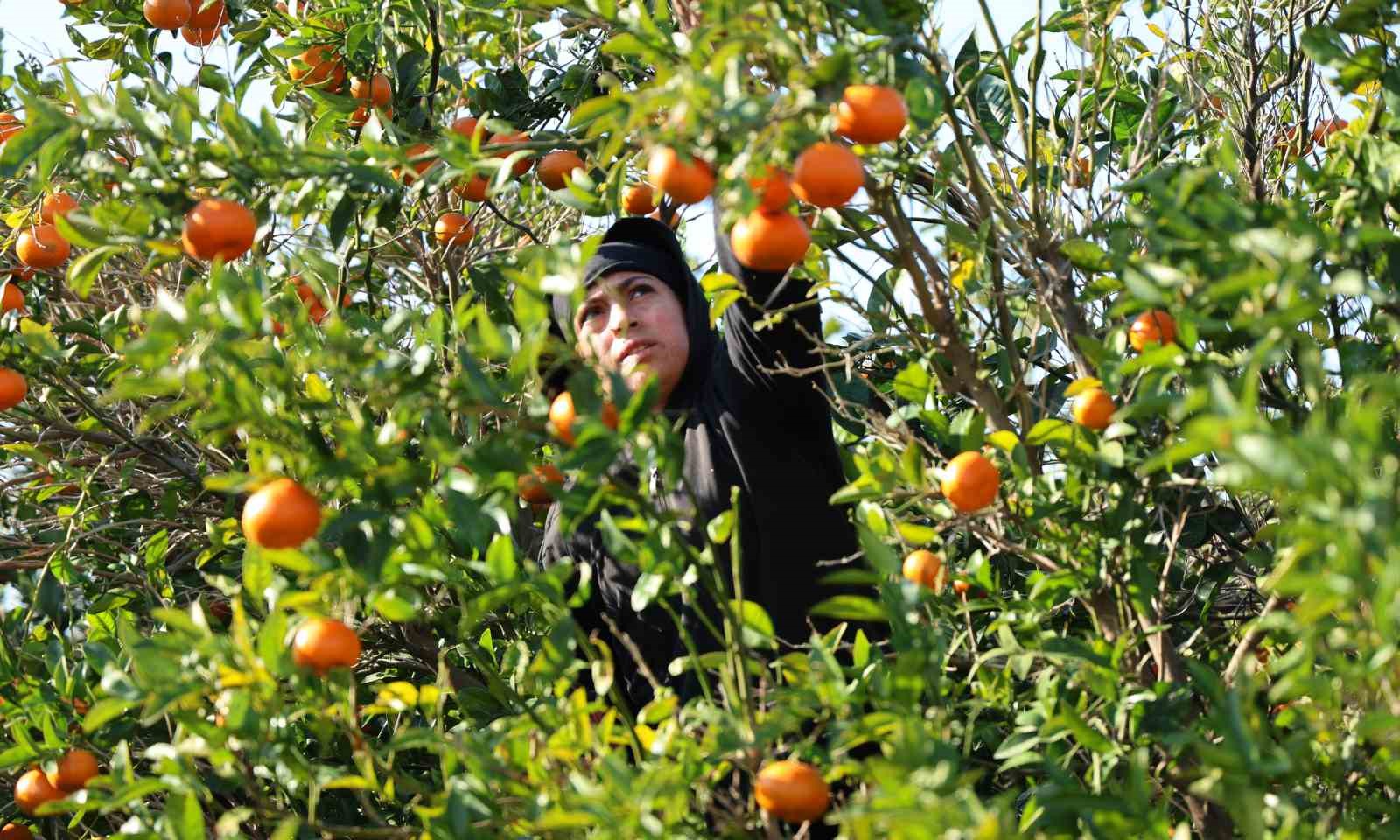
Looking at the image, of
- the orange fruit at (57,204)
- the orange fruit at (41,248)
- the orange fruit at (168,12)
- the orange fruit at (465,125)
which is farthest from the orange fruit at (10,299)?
the orange fruit at (465,125)

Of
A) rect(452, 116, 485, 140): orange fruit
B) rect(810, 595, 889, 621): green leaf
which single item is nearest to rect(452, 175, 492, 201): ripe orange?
rect(452, 116, 485, 140): orange fruit

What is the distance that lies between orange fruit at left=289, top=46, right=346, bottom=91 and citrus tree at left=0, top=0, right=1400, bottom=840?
0.58 meters

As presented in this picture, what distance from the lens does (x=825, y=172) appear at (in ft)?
5.94

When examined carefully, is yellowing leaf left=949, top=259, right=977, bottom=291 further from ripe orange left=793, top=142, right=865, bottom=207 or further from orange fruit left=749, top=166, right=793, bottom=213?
ripe orange left=793, top=142, right=865, bottom=207

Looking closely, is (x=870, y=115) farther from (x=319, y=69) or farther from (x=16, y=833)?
(x=16, y=833)

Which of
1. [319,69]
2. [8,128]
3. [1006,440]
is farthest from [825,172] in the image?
[8,128]

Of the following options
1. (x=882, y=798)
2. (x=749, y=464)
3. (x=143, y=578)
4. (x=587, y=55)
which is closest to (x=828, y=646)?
(x=882, y=798)

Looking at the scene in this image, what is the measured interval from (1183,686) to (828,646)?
0.59 metres

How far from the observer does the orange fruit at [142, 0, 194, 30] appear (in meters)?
3.61

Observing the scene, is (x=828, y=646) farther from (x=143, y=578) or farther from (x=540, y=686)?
(x=143, y=578)

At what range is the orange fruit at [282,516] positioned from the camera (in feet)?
6.04

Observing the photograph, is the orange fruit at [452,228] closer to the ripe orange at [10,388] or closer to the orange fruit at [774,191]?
the ripe orange at [10,388]

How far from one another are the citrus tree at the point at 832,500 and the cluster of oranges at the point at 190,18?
0.91 metres

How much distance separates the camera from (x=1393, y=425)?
261cm
